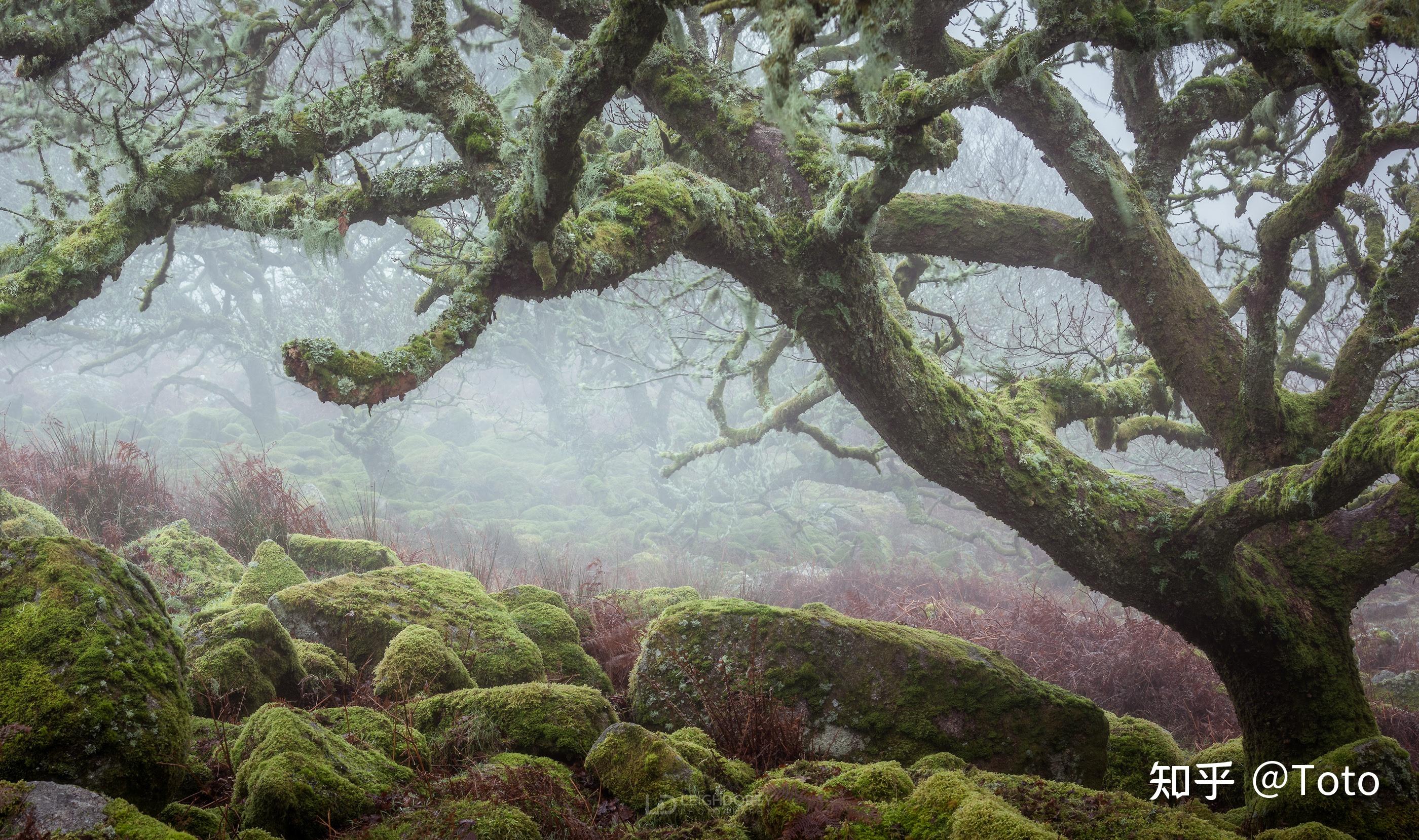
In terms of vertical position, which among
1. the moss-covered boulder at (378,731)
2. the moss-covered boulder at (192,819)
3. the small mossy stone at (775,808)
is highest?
the small mossy stone at (775,808)

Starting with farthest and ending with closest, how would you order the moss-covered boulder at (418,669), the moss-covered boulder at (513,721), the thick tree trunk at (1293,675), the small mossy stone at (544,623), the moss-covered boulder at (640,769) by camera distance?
the small mossy stone at (544,623) → the thick tree trunk at (1293,675) → the moss-covered boulder at (418,669) → the moss-covered boulder at (513,721) → the moss-covered boulder at (640,769)

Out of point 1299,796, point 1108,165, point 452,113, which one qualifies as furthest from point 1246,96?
point 452,113

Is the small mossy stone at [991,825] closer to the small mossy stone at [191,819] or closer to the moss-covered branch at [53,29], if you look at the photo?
the small mossy stone at [191,819]

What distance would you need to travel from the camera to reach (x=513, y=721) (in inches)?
126

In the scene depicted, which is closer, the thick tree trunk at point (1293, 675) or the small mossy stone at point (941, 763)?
the small mossy stone at point (941, 763)

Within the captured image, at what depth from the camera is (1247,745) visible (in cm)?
445

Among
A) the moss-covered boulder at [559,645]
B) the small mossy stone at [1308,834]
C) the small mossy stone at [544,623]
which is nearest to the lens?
the small mossy stone at [1308,834]

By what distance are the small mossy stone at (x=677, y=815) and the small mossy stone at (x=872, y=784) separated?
0.42m

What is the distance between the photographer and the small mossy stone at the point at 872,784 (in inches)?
95.5

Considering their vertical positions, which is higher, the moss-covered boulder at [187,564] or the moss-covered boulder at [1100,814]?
the moss-covered boulder at [1100,814]

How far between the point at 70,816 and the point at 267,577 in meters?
3.74

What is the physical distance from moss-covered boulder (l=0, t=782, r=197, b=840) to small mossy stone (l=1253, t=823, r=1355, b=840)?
321 cm

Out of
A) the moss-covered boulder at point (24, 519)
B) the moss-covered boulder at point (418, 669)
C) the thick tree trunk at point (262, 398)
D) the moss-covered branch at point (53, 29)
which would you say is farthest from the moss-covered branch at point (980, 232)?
the thick tree trunk at point (262, 398)

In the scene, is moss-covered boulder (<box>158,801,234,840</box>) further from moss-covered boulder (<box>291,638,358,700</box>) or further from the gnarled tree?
the gnarled tree
